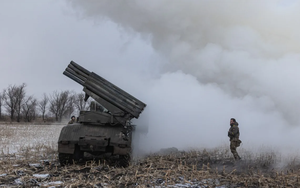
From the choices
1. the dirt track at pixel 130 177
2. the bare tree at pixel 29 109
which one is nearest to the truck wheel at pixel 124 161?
the dirt track at pixel 130 177

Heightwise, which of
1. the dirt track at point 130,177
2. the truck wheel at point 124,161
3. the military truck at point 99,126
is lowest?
the dirt track at point 130,177

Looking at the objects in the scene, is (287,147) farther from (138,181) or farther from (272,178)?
(138,181)

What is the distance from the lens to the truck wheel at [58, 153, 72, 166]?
7.47 meters

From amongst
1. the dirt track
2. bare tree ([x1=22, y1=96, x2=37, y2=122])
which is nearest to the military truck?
the dirt track

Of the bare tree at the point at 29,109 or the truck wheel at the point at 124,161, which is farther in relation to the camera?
the bare tree at the point at 29,109

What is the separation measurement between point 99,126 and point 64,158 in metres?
1.25

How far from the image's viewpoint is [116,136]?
7.48 meters

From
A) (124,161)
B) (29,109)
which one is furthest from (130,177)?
(29,109)

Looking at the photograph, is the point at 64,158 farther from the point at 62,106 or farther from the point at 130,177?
the point at 62,106

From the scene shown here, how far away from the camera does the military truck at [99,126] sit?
731cm

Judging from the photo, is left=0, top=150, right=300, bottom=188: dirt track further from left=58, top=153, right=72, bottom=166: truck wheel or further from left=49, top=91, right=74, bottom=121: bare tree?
left=49, top=91, right=74, bottom=121: bare tree

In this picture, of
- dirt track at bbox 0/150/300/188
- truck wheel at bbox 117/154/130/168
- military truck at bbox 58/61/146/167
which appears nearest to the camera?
dirt track at bbox 0/150/300/188

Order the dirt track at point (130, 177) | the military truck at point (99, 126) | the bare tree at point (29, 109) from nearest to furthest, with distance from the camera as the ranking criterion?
the dirt track at point (130, 177)
the military truck at point (99, 126)
the bare tree at point (29, 109)

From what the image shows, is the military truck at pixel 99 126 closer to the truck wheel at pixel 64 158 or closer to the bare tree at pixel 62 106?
the truck wheel at pixel 64 158
